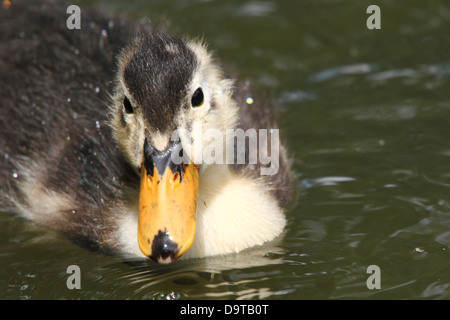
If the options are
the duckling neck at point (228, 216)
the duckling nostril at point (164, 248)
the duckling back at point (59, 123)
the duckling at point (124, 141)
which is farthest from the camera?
the duckling back at point (59, 123)

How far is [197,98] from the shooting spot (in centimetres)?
441

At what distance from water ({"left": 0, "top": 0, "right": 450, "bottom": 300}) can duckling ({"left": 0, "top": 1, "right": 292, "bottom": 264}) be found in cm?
18

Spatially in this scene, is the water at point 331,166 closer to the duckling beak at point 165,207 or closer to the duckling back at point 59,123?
the duckling back at point 59,123

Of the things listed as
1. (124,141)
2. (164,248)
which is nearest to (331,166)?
(124,141)

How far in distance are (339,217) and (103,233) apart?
1.53 metres

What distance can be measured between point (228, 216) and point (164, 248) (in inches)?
29.5

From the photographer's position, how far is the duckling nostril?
13.4 ft

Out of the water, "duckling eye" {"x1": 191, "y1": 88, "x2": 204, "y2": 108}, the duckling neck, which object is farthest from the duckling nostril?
"duckling eye" {"x1": 191, "y1": 88, "x2": 204, "y2": 108}

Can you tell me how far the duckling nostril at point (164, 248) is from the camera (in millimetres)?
4078

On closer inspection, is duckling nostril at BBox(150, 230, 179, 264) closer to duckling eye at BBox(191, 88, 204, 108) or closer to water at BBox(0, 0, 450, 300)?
water at BBox(0, 0, 450, 300)

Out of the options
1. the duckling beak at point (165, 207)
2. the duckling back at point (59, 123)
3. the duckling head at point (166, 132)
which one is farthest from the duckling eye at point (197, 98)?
the duckling back at point (59, 123)

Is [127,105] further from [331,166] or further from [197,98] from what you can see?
[331,166]

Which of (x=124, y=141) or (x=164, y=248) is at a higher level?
(x=124, y=141)

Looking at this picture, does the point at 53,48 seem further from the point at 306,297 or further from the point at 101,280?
the point at 306,297
